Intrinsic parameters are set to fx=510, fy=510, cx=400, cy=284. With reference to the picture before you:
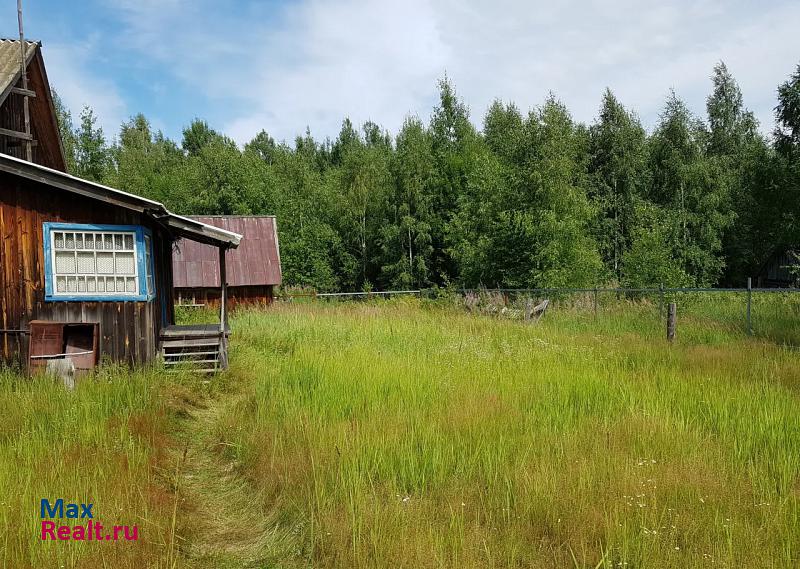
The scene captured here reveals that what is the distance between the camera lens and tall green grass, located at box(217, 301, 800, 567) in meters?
3.78

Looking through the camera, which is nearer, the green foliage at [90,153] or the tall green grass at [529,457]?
the tall green grass at [529,457]

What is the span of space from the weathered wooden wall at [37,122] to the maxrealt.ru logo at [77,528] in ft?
46.7

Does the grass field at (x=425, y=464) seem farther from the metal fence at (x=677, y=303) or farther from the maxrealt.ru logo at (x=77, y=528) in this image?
the metal fence at (x=677, y=303)

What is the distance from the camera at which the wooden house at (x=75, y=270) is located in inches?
380

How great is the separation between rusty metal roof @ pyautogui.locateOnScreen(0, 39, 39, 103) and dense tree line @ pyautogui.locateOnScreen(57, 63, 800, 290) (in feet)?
56.0

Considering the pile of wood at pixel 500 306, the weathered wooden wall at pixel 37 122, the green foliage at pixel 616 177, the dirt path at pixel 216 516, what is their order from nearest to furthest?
the dirt path at pixel 216 516, the weathered wooden wall at pixel 37 122, the pile of wood at pixel 500 306, the green foliage at pixel 616 177

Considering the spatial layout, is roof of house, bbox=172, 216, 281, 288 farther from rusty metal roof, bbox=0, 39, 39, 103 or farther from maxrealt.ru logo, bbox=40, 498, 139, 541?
maxrealt.ru logo, bbox=40, 498, 139, 541

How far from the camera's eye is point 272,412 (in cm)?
698

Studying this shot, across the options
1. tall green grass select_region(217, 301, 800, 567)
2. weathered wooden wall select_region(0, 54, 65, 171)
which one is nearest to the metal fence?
tall green grass select_region(217, 301, 800, 567)

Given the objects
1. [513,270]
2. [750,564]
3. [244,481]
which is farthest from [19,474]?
[513,270]

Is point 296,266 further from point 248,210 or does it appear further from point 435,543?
point 435,543

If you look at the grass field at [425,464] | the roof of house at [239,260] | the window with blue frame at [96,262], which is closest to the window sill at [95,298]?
the window with blue frame at [96,262]

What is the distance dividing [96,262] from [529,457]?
9.22m

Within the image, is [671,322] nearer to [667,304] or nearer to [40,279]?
[667,304]
